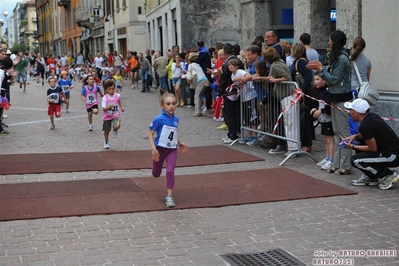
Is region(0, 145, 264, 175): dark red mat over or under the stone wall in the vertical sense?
under

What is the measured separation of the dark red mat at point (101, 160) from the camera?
11031mm

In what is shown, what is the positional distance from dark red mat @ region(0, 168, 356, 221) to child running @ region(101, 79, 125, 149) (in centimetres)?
344

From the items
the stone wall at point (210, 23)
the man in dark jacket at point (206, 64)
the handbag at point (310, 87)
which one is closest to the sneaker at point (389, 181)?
the handbag at point (310, 87)

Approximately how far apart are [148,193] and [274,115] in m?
3.89

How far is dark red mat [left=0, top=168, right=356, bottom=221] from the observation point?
810 centimetres

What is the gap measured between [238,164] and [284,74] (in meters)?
1.75

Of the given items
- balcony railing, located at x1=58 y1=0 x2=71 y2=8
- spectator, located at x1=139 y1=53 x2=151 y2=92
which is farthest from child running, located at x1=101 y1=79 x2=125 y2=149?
balcony railing, located at x1=58 y1=0 x2=71 y2=8

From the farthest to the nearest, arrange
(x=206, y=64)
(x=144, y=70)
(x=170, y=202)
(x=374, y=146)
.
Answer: (x=144, y=70) → (x=206, y=64) → (x=374, y=146) → (x=170, y=202)

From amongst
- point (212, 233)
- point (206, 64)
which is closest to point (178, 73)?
point (206, 64)

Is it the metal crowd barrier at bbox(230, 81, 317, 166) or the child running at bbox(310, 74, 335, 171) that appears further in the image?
the metal crowd barrier at bbox(230, 81, 317, 166)

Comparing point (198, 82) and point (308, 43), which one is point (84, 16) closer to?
point (198, 82)

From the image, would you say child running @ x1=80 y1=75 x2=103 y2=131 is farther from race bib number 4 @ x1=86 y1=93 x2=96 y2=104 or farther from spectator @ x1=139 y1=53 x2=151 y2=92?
spectator @ x1=139 y1=53 x2=151 y2=92

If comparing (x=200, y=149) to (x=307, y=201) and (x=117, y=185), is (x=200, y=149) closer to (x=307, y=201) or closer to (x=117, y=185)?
(x=117, y=185)

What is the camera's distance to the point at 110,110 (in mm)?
13453
